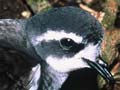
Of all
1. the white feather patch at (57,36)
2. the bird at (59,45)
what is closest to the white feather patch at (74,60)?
the bird at (59,45)

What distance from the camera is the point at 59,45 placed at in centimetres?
405

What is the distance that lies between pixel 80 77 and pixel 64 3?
1.30m

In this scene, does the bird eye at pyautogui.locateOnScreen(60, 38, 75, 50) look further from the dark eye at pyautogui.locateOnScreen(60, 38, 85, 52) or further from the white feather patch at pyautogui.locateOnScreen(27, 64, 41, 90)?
the white feather patch at pyautogui.locateOnScreen(27, 64, 41, 90)

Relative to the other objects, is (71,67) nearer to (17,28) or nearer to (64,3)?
(17,28)

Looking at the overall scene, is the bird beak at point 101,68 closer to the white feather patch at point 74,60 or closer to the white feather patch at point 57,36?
the white feather patch at point 74,60

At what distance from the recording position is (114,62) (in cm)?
554

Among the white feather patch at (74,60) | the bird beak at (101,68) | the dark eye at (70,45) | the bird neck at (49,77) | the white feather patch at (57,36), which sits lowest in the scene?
the bird neck at (49,77)

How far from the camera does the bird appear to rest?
13.2ft

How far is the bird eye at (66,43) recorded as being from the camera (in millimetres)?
3996

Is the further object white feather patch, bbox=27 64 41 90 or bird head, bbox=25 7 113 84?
white feather patch, bbox=27 64 41 90

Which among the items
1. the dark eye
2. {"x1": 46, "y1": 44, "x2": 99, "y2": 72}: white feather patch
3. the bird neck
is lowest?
the bird neck

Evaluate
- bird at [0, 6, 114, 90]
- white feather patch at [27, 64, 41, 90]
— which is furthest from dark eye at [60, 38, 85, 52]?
white feather patch at [27, 64, 41, 90]

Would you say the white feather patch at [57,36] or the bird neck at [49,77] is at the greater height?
the white feather patch at [57,36]

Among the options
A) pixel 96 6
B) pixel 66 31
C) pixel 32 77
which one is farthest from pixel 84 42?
pixel 96 6
